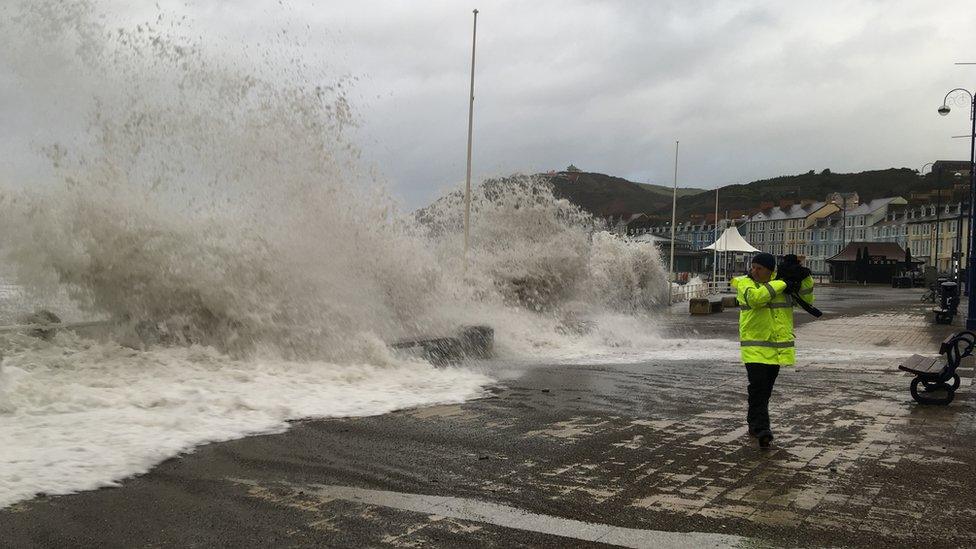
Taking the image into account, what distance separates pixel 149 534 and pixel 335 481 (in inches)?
50.1

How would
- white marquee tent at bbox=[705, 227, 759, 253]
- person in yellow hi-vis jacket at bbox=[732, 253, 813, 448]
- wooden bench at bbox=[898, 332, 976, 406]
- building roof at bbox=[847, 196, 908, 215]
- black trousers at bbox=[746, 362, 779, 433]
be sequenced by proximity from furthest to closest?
building roof at bbox=[847, 196, 908, 215]
white marquee tent at bbox=[705, 227, 759, 253]
wooden bench at bbox=[898, 332, 976, 406]
person in yellow hi-vis jacket at bbox=[732, 253, 813, 448]
black trousers at bbox=[746, 362, 779, 433]

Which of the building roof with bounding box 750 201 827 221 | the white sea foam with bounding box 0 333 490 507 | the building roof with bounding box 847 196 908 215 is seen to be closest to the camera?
the white sea foam with bounding box 0 333 490 507

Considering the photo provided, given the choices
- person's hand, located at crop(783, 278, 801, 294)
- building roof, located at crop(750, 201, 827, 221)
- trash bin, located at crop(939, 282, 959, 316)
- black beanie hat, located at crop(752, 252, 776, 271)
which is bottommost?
trash bin, located at crop(939, 282, 959, 316)

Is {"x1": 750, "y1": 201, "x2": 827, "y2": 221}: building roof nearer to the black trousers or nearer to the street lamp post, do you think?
the street lamp post

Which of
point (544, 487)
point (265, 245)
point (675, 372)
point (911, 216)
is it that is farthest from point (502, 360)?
point (911, 216)

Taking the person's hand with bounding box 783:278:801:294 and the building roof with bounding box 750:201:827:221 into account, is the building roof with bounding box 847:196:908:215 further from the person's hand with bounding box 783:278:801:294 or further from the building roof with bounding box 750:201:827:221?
the person's hand with bounding box 783:278:801:294

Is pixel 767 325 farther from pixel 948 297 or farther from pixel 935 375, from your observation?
pixel 948 297

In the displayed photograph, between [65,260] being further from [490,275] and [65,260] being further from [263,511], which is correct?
[490,275]

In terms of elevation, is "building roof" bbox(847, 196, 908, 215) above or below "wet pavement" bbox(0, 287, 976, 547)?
above

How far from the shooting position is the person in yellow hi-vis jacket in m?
6.84

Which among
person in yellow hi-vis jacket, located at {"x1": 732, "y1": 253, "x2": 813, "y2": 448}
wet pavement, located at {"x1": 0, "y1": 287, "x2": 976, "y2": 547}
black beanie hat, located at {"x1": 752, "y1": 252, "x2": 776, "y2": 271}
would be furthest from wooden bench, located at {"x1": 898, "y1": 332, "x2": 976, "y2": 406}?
black beanie hat, located at {"x1": 752, "y1": 252, "x2": 776, "y2": 271}

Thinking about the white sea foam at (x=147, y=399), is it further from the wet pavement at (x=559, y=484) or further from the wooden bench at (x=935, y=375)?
the wooden bench at (x=935, y=375)

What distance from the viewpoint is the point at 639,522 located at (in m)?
4.43

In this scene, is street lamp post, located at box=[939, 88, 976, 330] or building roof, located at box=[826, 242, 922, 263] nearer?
street lamp post, located at box=[939, 88, 976, 330]
